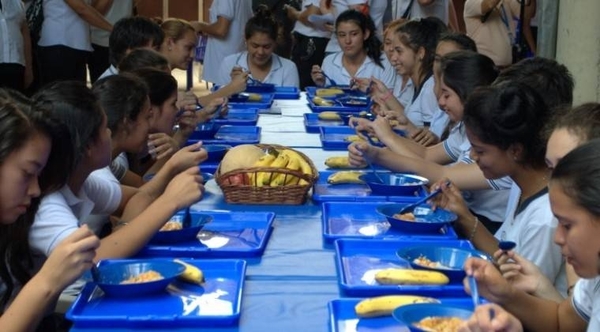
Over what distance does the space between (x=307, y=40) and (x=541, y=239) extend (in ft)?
15.4

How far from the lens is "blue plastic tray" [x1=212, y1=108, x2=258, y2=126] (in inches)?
154

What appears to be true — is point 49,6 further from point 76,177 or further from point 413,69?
point 76,177

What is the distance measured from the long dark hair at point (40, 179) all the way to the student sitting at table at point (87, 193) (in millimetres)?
22

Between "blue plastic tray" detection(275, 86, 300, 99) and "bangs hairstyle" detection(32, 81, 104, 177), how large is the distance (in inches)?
117

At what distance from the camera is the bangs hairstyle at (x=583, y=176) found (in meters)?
1.35

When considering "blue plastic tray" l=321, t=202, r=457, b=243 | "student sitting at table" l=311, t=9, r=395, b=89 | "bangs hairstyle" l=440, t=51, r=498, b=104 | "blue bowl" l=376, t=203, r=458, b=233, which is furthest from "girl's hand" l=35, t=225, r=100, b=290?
"student sitting at table" l=311, t=9, r=395, b=89

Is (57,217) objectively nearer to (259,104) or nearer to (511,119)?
(511,119)

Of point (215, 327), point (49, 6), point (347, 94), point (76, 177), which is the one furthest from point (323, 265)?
point (49, 6)

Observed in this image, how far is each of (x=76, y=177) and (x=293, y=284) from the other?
757 mm

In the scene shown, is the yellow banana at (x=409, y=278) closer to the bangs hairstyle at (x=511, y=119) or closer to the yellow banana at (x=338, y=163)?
the bangs hairstyle at (x=511, y=119)

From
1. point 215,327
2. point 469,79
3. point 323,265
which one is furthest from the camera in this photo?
point 469,79

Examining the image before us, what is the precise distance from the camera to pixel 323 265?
185 centimetres

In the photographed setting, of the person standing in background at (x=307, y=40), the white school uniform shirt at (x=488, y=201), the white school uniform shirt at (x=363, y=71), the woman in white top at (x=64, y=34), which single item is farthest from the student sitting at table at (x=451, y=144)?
the person standing in background at (x=307, y=40)

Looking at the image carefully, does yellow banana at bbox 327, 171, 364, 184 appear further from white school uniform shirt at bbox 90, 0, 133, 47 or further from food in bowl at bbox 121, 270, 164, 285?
white school uniform shirt at bbox 90, 0, 133, 47
